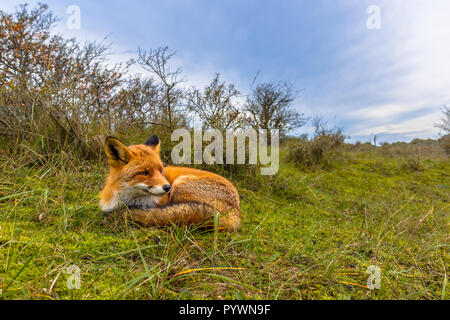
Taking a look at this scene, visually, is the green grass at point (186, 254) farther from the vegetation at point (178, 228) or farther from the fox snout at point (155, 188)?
the fox snout at point (155, 188)

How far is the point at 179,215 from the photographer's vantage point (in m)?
1.98

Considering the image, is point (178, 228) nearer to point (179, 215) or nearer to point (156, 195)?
point (179, 215)

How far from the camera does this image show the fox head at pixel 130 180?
2242 millimetres

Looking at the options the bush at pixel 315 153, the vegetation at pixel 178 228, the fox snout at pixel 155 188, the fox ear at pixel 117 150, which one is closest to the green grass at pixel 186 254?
the vegetation at pixel 178 228

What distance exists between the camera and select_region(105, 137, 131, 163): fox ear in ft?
7.33

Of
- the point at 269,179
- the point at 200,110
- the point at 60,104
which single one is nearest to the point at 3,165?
the point at 60,104

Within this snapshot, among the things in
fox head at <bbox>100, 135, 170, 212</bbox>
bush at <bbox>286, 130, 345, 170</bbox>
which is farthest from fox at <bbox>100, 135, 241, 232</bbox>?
bush at <bbox>286, 130, 345, 170</bbox>

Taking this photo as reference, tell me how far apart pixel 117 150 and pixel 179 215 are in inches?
40.3

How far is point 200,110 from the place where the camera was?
4504 mm

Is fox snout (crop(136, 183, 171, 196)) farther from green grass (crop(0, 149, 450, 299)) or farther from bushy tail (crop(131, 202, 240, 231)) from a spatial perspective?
green grass (crop(0, 149, 450, 299))

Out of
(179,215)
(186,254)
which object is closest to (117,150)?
(179,215)
